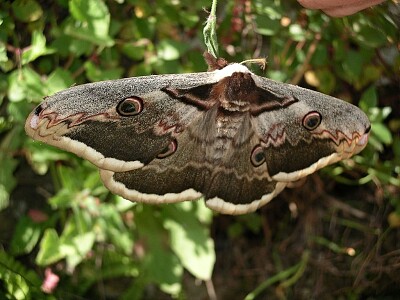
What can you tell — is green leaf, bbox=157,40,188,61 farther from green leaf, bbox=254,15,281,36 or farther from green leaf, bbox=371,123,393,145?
green leaf, bbox=371,123,393,145

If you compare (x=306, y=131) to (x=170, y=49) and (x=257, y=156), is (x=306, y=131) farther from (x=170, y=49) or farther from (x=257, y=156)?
(x=170, y=49)

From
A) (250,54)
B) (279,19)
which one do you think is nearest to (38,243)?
(250,54)

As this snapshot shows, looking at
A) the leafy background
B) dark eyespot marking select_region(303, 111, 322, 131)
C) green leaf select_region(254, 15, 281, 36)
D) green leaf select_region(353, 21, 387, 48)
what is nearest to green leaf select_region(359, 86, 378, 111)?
the leafy background

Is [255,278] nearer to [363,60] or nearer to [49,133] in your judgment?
[363,60]

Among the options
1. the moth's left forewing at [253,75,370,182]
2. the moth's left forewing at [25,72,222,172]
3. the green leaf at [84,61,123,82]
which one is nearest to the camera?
the moth's left forewing at [25,72,222,172]

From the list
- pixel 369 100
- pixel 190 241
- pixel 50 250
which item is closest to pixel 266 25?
pixel 369 100

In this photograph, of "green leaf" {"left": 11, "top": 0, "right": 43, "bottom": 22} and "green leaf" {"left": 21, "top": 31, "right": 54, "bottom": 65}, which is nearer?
"green leaf" {"left": 21, "top": 31, "right": 54, "bottom": 65}

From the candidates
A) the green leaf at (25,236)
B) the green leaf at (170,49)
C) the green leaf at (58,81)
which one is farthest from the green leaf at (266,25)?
the green leaf at (25,236)
